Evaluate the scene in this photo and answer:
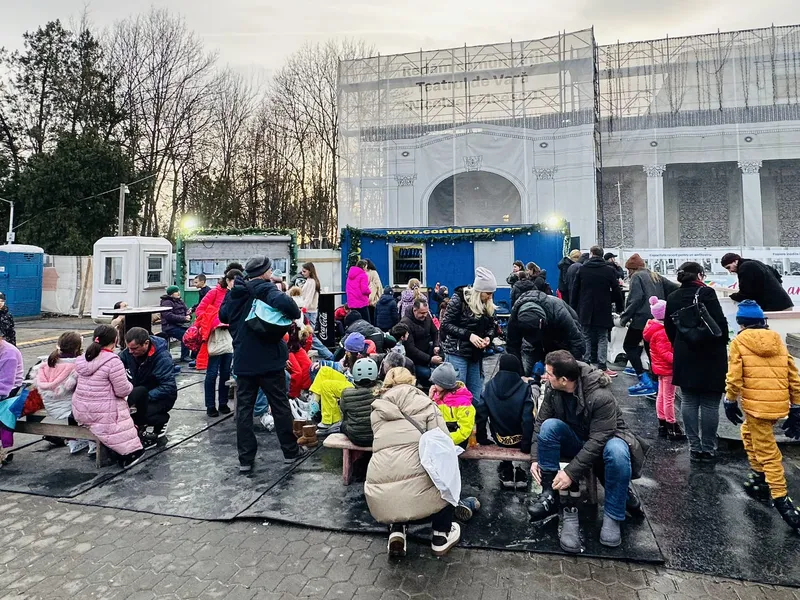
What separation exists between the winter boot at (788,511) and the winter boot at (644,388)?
3.38 metres

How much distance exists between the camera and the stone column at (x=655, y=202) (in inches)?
950

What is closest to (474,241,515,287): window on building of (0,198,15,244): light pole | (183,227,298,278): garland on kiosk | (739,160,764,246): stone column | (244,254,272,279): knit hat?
(183,227,298,278): garland on kiosk

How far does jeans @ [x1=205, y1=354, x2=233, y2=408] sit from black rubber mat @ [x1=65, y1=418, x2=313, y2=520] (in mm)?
918

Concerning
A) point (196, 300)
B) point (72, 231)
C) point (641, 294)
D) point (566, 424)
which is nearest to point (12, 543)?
point (566, 424)

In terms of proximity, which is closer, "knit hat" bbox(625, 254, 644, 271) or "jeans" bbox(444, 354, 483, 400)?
"jeans" bbox(444, 354, 483, 400)

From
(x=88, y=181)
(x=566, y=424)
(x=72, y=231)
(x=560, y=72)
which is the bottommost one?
(x=566, y=424)

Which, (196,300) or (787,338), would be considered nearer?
(787,338)

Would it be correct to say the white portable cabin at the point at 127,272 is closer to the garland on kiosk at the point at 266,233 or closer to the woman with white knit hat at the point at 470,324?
the garland on kiosk at the point at 266,233

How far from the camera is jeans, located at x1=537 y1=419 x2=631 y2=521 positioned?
3217 millimetres

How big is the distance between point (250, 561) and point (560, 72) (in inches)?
899

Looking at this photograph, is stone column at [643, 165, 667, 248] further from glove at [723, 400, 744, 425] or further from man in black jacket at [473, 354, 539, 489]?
man in black jacket at [473, 354, 539, 489]

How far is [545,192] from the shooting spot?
2144 centimetres

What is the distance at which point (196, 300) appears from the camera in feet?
45.0

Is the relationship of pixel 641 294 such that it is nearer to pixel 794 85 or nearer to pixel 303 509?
pixel 303 509
